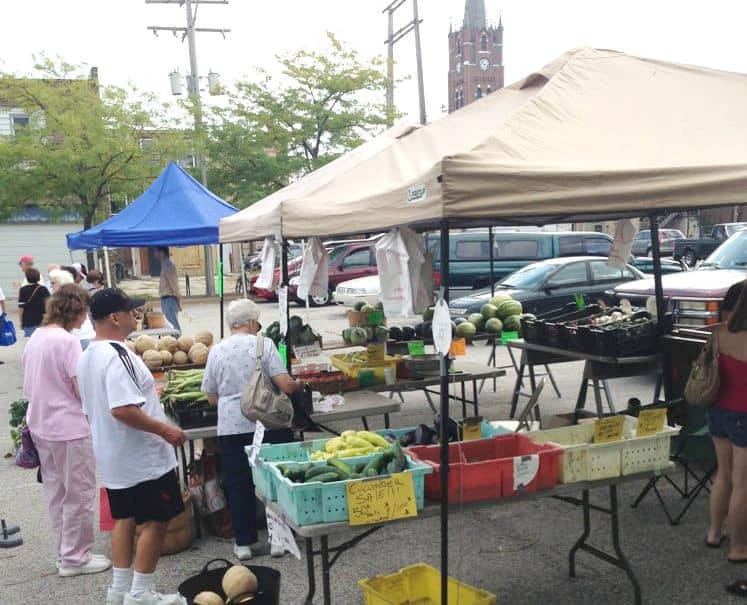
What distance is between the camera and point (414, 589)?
372 cm

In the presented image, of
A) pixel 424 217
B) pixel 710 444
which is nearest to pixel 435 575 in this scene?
pixel 424 217

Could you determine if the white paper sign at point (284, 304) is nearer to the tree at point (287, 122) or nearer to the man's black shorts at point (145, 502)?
the man's black shorts at point (145, 502)

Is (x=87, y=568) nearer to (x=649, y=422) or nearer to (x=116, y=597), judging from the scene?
(x=116, y=597)

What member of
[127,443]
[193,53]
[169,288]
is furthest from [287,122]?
[127,443]

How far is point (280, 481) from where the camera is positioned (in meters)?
3.46

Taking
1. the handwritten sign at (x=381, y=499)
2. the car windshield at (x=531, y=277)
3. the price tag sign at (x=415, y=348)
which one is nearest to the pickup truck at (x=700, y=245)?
the car windshield at (x=531, y=277)

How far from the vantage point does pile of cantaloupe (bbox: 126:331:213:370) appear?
7.04m

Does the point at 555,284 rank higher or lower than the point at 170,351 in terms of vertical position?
higher

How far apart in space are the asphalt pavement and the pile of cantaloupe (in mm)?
1657

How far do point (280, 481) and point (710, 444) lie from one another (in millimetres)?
3624

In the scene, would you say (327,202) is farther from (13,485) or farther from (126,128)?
(126,128)

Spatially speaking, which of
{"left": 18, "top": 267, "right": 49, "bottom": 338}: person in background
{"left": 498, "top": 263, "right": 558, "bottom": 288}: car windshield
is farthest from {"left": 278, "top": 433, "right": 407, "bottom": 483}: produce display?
{"left": 498, "top": 263, "right": 558, "bottom": 288}: car windshield

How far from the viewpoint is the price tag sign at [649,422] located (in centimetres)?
393

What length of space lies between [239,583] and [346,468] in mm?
706
